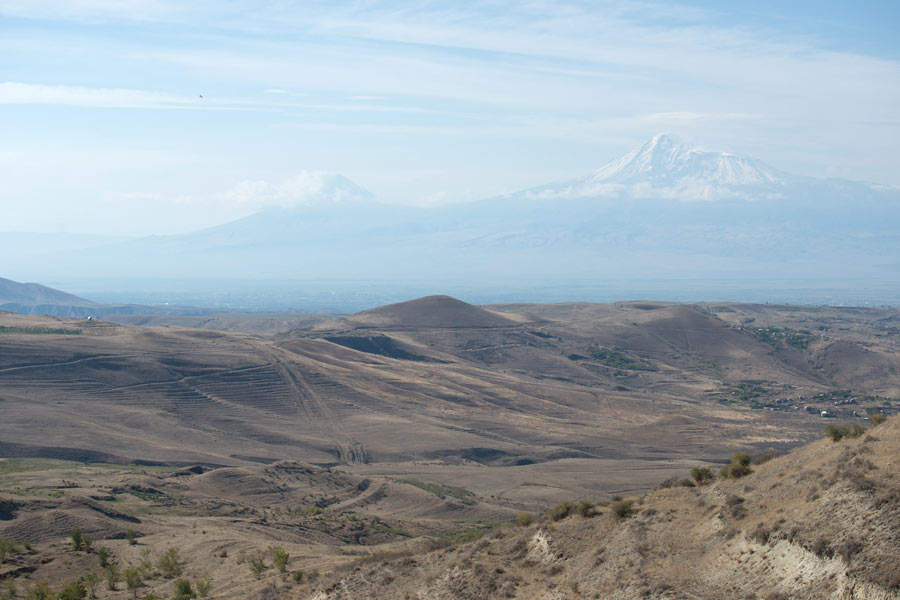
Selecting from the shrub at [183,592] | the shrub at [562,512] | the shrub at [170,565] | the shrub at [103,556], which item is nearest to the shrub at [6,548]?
the shrub at [103,556]

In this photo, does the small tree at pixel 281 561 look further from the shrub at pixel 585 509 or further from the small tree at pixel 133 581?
the shrub at pixel 585 509

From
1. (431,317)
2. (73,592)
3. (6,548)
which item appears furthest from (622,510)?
(431,317)

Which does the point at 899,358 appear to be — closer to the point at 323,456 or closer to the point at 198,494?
the point at 323,456

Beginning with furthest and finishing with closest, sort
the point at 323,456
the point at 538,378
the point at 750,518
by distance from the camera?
1. the point at 538,378
2. the point at 323,456
3. the point at 750,518

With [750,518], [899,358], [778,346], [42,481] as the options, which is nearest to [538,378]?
[778,346]

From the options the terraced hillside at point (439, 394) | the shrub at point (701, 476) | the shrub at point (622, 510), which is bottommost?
the terraced hillside at point (439, 394)

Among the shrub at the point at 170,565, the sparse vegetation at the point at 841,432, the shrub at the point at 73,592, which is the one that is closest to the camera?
the sparse vegetation at the point at 841,432

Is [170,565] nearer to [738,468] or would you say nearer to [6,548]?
[6,548]
